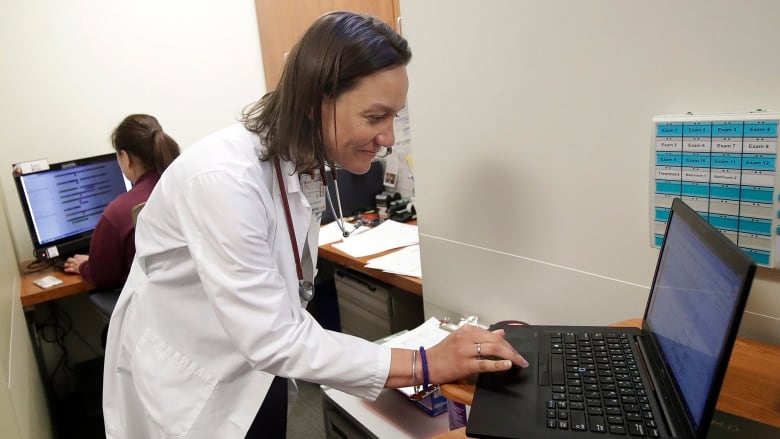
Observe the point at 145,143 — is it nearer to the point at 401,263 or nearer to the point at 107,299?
the point at 107,299

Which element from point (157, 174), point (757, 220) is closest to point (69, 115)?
point (157, 174)

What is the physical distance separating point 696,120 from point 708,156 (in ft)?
0.20

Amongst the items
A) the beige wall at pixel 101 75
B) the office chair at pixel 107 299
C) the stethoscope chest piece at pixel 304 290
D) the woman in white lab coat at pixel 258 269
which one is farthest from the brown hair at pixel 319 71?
the beige wall at pixel 101 75

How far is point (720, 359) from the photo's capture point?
0.54 metres

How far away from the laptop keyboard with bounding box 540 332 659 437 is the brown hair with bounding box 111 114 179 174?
165 centimetres

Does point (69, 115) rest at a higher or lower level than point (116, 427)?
higher

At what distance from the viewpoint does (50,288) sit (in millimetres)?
2096

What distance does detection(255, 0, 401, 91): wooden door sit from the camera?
209 centimetres

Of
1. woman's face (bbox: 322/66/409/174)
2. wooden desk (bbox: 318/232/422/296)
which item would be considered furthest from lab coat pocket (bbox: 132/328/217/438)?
wooden desk (bbox: 318/232/422/296)

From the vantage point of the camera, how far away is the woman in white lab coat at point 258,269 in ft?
2.77

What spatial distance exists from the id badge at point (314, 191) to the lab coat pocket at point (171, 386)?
40cm

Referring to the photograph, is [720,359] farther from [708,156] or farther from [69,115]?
[69,115]

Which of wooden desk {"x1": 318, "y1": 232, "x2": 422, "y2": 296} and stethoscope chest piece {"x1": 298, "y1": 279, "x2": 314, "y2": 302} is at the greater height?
stethoscope chest piece {"x1": 298, "y1": 279, "x2": 314, "y2": 302}

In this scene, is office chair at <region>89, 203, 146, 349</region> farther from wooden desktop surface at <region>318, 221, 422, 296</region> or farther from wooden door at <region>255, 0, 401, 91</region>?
wooden door at <region>255, 0, 401, 91</region>
